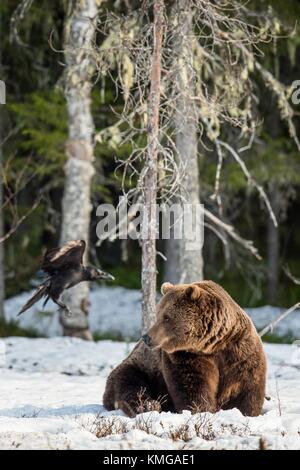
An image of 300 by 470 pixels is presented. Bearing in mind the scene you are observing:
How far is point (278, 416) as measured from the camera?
6.82 meters

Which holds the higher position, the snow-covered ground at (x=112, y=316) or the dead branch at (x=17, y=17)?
the dead branch at (x=17, y=17)

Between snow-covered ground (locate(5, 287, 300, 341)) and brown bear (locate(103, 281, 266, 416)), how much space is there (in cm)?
983

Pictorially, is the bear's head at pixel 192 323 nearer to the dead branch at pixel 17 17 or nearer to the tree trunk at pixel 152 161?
the tree trunk at pixel 152 161

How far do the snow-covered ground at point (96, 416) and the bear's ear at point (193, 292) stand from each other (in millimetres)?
898

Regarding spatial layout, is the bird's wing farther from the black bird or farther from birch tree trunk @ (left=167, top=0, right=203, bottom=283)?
birch tree trunk @ (left=167, top=0, right=203, bottom=283)

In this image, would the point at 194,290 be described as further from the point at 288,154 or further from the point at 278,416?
the point at 288,154

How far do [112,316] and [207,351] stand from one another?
521 inches

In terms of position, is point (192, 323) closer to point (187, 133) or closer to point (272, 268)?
point (187, 133)

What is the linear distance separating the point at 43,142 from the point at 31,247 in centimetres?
702

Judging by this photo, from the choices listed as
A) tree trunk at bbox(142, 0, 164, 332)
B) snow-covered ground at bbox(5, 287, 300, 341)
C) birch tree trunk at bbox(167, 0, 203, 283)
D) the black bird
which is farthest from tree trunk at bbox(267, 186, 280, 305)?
the black bird

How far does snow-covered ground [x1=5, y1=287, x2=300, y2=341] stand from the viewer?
18031mm

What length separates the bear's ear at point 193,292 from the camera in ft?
22.2

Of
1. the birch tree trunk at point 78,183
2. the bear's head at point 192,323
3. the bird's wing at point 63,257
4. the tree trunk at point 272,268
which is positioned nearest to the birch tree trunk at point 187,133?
the bird's wing at point 63,257
